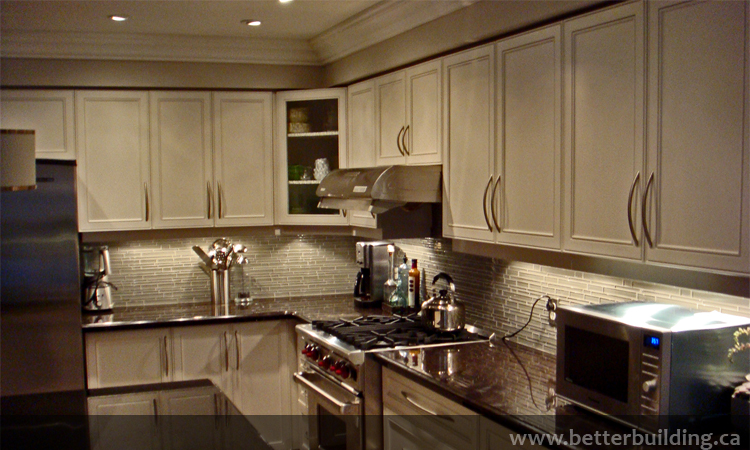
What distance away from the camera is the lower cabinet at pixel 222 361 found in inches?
155

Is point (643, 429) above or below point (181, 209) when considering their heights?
below

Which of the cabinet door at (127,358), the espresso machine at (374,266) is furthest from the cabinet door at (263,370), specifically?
the espresso machine at (374,266)

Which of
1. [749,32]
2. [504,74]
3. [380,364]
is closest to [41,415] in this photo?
[380,364]

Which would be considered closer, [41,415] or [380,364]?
[41,415]

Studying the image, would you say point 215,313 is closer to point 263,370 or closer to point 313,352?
point 263,370

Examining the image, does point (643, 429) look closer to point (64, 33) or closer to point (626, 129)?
point (626, 129)

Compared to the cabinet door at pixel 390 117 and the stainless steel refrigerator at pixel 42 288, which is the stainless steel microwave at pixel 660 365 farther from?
the stainless steel refrigerator at pixel 42 288

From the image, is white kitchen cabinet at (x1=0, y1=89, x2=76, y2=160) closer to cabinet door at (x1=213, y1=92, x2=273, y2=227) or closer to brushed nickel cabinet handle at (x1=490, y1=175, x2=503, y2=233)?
cabinet door at (x1=213, y1=92, x2=273, y2=227)

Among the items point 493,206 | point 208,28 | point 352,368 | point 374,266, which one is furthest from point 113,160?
point 493,206

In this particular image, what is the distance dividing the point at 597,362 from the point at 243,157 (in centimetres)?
278

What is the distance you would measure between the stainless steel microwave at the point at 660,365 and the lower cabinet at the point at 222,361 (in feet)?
7.90

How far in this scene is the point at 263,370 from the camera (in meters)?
4.20

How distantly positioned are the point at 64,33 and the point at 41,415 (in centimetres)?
243

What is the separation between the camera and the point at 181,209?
4234 mm
